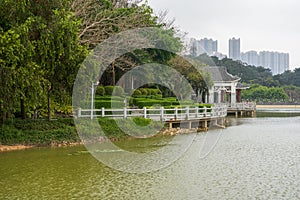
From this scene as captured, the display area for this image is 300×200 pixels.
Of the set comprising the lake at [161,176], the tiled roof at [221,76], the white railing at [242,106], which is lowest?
the lake at [161,176]

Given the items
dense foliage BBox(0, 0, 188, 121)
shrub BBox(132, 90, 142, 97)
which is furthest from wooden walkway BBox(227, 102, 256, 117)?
dense foliage BBox(0, 0, 188, 121)

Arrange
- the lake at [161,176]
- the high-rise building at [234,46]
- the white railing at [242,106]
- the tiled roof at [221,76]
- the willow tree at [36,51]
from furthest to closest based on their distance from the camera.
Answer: the high-rise building at [234,46], the tiled roof at [221,76], the white railing at [242,106], the willow tree at [36,51], the lake at [161,176]

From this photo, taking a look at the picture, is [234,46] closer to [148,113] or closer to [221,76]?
[221,76]

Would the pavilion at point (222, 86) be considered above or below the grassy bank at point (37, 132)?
above

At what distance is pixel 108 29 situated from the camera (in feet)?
74.2

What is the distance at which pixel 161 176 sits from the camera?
1132 centimetres

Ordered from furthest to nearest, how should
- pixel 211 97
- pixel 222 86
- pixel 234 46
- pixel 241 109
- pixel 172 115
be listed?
pixel 234 46 → pixel 222 86 → pixel 211 97 → pixel 241 109 → pixel 172 115

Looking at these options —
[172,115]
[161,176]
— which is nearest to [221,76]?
[172,115]

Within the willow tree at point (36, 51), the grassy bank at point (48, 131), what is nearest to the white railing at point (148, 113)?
the grassy bank at point (48, 131)

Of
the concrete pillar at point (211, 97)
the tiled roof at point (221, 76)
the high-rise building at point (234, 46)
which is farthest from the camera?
the high-rise building at point (234, 46)

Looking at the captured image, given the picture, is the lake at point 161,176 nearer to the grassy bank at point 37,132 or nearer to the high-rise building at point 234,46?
the grassy bank at point 37,132

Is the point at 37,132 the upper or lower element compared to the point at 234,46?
lower

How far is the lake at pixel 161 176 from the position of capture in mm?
9391

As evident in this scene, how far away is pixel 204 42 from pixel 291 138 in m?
92.9
